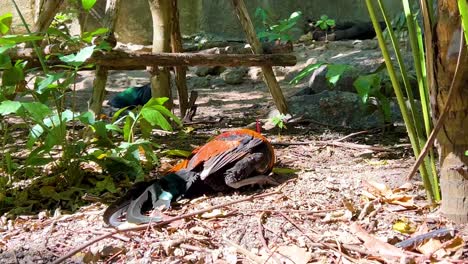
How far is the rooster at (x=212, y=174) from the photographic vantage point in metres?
2.55

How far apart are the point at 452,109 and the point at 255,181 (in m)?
0.92

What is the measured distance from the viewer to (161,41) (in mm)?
4324

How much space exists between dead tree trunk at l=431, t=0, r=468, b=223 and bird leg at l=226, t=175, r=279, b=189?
786 mm

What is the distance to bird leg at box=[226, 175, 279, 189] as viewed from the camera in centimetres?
262

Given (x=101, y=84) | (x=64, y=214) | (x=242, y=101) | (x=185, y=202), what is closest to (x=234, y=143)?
(x=185, y=202)

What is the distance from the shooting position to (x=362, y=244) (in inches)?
81.7

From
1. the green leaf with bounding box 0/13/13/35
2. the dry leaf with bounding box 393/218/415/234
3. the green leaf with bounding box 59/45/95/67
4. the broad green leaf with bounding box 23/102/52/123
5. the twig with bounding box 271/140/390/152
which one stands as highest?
the green leaf with bounding box 0/13/13/35

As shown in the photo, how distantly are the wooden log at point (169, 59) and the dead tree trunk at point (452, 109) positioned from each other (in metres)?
2.15

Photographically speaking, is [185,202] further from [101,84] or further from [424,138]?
[101,84]

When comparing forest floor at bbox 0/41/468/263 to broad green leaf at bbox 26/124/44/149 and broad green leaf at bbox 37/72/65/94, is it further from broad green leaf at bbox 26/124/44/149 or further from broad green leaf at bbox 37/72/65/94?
broad green leaf at bbox 37/72/65/94

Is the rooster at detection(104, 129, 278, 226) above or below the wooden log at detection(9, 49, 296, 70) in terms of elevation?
below

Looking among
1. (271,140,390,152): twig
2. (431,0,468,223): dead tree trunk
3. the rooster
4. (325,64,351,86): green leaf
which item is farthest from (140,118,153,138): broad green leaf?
(431,0,468,223): dead tree trunk

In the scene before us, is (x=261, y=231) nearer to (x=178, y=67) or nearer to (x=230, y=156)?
(x=230, y=156)

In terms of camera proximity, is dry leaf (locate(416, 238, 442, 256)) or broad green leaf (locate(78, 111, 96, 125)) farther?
broad green leaf (locate(78, 111, 96, 125))
